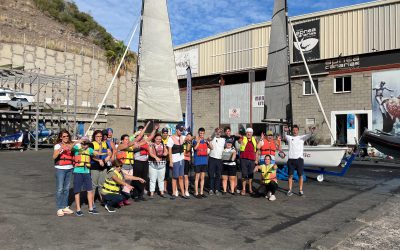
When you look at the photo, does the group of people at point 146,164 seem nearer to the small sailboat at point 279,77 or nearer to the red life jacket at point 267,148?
the red life jacket at point 267,148

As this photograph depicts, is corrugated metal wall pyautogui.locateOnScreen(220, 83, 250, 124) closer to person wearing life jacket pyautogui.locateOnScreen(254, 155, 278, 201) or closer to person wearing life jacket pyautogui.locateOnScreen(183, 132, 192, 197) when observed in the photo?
person wearing life jacket pyautogui.locateOnScreen(254, 155, 278, 201)

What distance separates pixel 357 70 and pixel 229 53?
11669 mm

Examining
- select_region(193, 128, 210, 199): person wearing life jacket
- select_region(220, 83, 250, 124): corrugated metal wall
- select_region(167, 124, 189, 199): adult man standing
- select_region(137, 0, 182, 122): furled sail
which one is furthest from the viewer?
select_region(220, 83, 250, 124): corrugated metal wall

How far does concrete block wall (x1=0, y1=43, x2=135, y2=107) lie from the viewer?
1452 inches

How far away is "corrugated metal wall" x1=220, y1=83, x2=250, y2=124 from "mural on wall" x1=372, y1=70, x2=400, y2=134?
34.2 ft

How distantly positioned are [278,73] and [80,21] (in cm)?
4895

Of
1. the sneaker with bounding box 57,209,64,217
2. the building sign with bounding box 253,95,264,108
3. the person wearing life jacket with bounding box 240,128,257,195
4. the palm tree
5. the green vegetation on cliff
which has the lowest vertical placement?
the sneaker with bounding box 57,209,64,217

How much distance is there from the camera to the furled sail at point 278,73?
14367mm

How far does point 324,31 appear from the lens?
26406 mm

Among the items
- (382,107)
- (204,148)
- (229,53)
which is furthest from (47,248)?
(229,53)

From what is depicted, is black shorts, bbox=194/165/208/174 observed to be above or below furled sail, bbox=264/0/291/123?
below

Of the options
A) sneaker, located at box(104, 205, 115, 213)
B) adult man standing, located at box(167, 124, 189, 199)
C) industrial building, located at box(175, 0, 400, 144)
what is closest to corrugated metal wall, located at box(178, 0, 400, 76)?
industrial building, located at box(175, 0, 400, 144)

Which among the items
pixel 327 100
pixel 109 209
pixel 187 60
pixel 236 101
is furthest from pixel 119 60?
pixel 109 209

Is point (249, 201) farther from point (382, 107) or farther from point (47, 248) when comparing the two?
point (382, 107)
